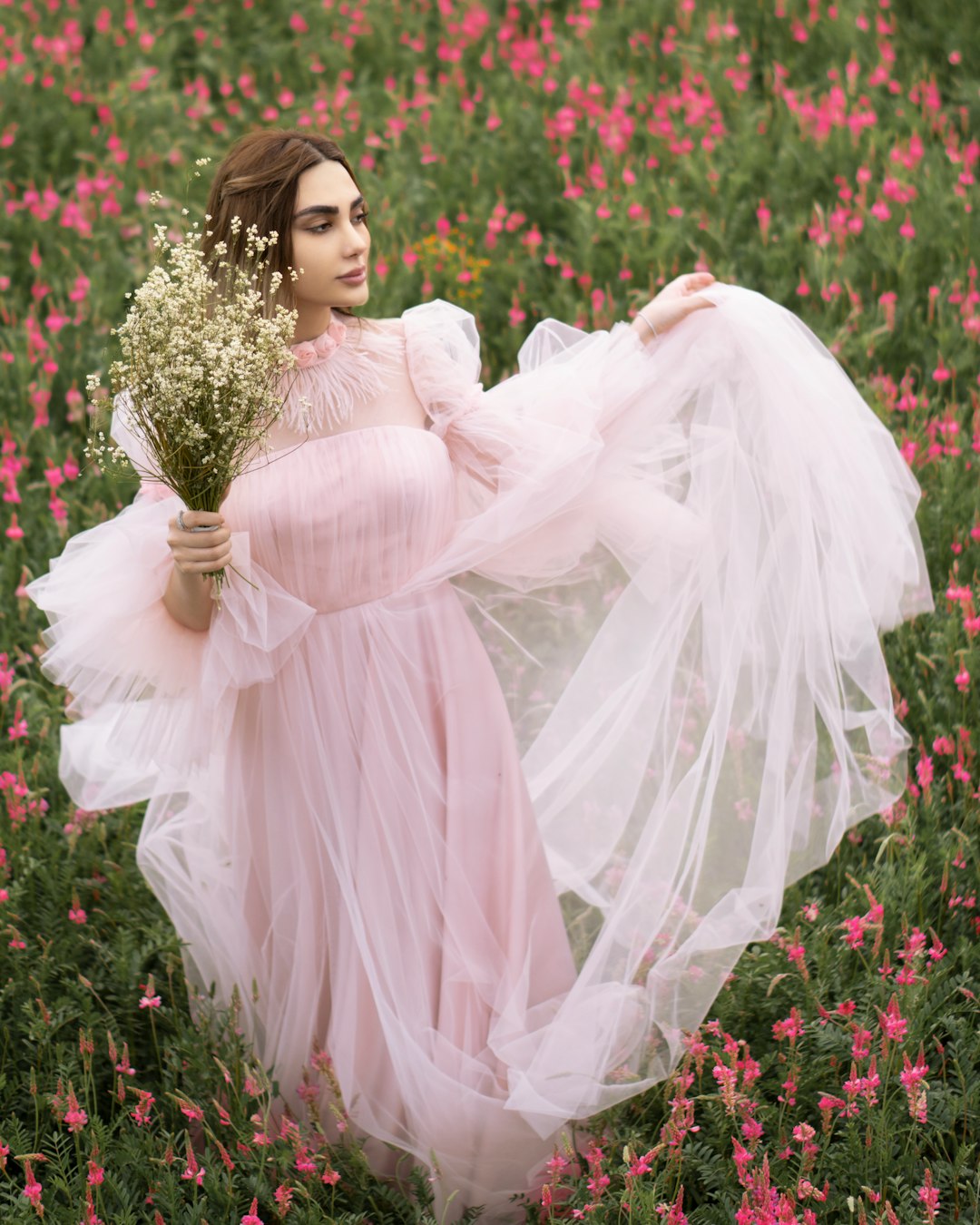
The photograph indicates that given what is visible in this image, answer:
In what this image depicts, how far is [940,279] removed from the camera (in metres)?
5.61

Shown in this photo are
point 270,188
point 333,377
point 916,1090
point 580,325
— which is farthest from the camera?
point 580,325

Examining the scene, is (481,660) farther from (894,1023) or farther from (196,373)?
(894,1023)

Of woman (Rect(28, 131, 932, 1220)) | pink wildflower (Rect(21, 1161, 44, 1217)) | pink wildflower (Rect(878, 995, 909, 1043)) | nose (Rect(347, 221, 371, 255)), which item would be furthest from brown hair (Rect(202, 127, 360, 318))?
pink wildflower (Rect(878, 995, 909, 1043))

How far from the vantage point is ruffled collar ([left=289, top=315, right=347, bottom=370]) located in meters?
3.16

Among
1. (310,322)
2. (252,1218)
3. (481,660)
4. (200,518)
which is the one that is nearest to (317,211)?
(310,322)

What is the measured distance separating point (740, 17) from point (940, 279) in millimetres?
2519

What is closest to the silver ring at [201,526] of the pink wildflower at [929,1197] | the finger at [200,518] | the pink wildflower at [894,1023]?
the finger at [200,518]

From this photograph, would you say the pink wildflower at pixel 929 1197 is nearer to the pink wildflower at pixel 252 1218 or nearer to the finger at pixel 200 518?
the pink wildflower at pixel 252 1218

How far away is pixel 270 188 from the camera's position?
305 centimetres

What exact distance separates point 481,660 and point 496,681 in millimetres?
59

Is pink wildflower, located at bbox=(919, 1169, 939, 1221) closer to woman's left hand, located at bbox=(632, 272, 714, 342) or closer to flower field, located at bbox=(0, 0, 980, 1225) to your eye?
flower field, located at bbox=(0, 0, 980, 1225)

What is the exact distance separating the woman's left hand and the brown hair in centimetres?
77

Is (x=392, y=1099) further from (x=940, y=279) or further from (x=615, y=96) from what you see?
(x=615, y=96)

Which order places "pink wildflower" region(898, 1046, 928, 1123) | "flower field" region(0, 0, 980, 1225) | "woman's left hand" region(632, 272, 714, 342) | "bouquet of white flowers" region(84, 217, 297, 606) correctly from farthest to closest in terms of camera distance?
"woman's left hand" region(632, 272, 714, 342) < "flower field" region(0, 0, 980, 1225) < "pink wildflower" region(898, 1046, 928, 1123) < "bouquet of white flowers" region(84, 217, 297, 606)
